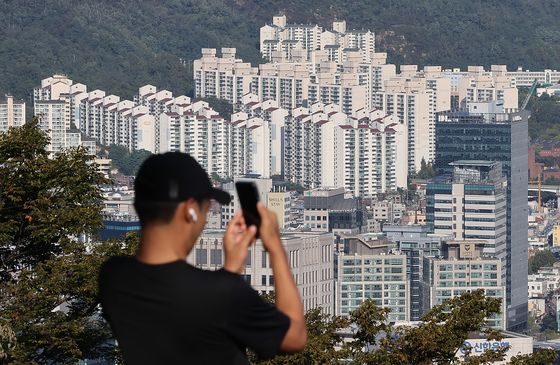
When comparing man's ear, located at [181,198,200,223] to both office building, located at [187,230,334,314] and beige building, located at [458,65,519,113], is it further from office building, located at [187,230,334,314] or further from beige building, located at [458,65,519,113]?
beige building, located at [458,65,519,113]

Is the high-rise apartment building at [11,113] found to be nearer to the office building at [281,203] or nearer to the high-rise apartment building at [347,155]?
the high-rise apartment building at [347,155]

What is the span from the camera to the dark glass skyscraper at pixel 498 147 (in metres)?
34.8

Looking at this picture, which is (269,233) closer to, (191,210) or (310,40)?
(191,210)

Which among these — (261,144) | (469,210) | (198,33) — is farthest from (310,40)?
(469,210)

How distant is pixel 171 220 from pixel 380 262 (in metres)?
24.6

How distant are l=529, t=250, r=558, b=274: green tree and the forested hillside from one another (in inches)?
627

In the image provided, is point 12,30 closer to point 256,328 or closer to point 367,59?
point 367,59

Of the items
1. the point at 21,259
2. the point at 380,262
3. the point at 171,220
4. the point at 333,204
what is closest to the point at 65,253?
the point at 21,259

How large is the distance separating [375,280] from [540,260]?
8433 mm

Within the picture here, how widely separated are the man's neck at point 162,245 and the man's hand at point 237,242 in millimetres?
56

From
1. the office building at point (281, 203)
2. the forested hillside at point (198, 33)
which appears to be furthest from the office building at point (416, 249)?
the forested hillside at point (198, 33)

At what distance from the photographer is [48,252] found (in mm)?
Answer: 6113

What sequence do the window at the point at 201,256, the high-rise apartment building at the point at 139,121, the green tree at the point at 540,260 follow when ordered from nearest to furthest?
the window at the point at 201,256 < the green tree at the point at 540,260 < the high-rise apartment building at the point at 139,121

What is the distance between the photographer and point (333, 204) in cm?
3369
